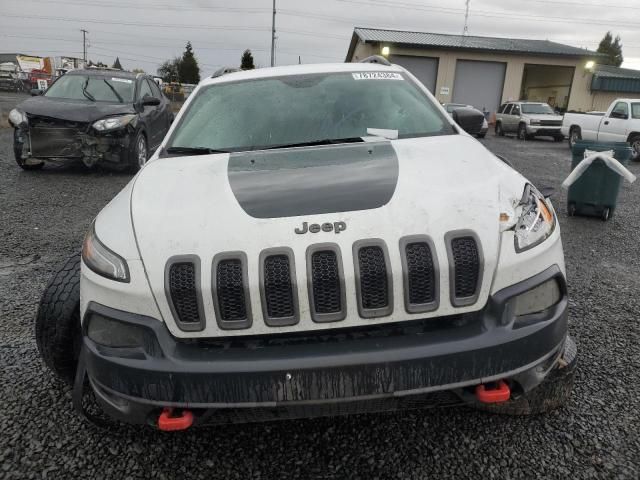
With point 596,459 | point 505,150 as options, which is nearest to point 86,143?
point 596,459

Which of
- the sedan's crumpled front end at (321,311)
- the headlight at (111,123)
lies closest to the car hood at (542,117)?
the headlight at (111,123)

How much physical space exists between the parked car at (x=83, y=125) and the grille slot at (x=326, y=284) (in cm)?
672

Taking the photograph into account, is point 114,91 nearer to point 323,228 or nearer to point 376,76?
point 376,76

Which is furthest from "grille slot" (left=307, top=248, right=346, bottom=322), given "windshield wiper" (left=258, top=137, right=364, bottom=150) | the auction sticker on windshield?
the auction sticker on windshield

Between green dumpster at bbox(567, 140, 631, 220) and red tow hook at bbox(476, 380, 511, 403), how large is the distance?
17.4ft

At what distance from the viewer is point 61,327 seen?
7.17ft

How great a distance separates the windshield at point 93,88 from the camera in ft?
26.8

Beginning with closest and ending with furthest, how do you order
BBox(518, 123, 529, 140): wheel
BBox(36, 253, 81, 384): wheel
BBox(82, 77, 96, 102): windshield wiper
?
BBox(36, 253, 81, 384): wheel → BBox(82, 77, 96, 102): windshield wiper → BBox(518, 123, 529, 140): wheel

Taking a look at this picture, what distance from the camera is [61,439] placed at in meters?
2.08

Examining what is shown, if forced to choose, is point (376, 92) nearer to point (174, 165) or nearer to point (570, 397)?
point (174, 165)

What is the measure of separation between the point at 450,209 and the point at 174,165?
1401 millimetres

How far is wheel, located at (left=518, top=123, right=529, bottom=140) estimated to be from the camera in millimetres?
19881

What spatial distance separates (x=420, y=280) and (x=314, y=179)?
0.67 m

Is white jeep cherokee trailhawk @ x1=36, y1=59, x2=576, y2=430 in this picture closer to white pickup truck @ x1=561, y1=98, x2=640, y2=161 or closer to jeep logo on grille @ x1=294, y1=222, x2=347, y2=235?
jeep logo on grille @ x1=294, y1=222, x2=347, y2=235
